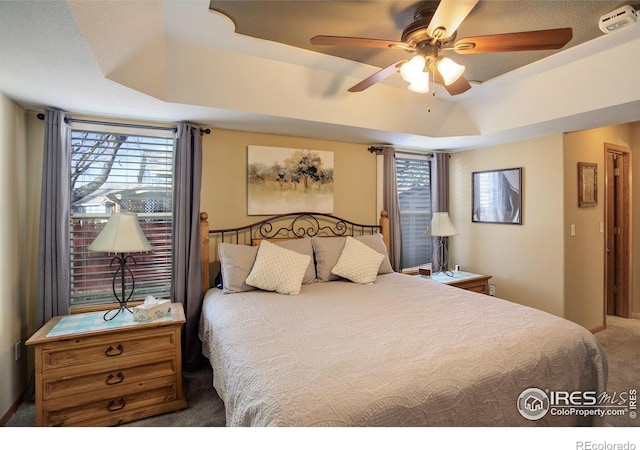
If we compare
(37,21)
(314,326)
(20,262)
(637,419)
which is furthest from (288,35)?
(637,419)

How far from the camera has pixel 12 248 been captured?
7.33 feet

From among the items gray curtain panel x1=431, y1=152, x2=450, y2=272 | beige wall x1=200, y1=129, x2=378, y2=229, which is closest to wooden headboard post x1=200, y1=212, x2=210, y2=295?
beige wall x1=200, y1=129, x2=378, y2=229

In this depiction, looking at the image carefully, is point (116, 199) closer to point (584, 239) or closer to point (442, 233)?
point (442, 233)

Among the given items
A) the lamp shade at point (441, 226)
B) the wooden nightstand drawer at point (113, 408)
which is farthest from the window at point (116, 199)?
the lamp shade at point (441, 226)

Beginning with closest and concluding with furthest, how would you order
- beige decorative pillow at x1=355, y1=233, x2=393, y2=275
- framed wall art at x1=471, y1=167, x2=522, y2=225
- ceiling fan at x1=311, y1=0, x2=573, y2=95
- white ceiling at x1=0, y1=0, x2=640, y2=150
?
ceiling fan at x1=311, y1=0, x2=573, y2=95, white ceiling at x1=0, y1=0, x2=640, y2=150, beige decorative pillow at x1=355, y1=233, x2=393, y2=275, framed wall art at x1=471, y1=167, x2=522, y2=225

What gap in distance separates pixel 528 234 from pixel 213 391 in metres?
3.51

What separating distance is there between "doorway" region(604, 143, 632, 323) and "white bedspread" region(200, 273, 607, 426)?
3.12 m

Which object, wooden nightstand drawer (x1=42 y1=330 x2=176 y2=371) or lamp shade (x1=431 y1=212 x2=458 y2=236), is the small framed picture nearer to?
lamp shade (x1=431 y1=212 x2=458 y2=236)

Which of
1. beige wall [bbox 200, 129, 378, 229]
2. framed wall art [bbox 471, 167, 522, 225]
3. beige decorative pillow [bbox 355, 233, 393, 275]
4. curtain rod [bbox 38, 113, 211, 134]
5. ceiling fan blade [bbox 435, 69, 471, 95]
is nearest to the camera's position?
ceiling fan blade [bbox 435, 69, 471, 95]

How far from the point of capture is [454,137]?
3539 millimetres

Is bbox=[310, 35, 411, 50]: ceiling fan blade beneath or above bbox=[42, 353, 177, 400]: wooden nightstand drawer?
above

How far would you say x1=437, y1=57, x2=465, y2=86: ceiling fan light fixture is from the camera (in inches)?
69.0
